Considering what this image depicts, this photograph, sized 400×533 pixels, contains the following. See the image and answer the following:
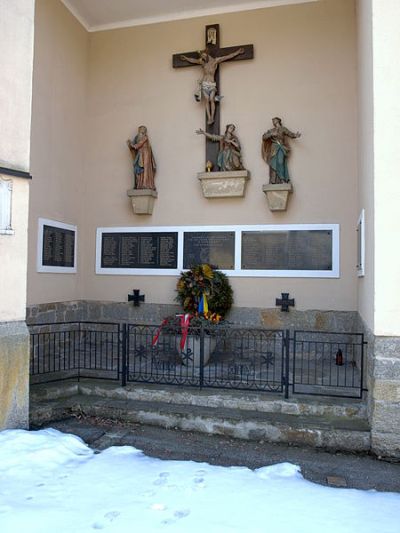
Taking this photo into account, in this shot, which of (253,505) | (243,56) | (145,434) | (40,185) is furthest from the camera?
(243,56)

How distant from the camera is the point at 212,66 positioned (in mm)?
7688

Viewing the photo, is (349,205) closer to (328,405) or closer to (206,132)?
(206,132)

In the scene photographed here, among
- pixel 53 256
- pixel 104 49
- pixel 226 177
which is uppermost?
pixel 104 49

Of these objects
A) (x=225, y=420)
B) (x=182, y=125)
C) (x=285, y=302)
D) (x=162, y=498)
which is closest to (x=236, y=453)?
(x=225, y=420)

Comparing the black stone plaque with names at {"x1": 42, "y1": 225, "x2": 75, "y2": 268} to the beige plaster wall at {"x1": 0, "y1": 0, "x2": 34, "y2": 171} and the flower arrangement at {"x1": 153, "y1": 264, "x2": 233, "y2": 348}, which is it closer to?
the flower arrangement at {"x1": 153, "y1": 264, "x2": 233, "y2": 348}

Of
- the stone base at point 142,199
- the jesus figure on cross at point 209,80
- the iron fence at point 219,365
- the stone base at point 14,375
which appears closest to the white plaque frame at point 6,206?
the stone base at point 14,375

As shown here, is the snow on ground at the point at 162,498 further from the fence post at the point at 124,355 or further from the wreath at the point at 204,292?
the wreath at the point at 204,292

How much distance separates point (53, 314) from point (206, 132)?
420 cm

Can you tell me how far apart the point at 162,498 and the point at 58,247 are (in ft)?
17.9

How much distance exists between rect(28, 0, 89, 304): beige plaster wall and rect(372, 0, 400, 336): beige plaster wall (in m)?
5.17

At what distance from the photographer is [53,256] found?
293 inches

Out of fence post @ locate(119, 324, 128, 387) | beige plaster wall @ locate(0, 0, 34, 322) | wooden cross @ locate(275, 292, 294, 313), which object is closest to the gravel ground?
fence post @ locate(119, 324, 128, 387)

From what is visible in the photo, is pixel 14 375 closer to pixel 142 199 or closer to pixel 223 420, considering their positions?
pixel 223 420

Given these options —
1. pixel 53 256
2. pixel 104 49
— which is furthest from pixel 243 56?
pixel 53 256
